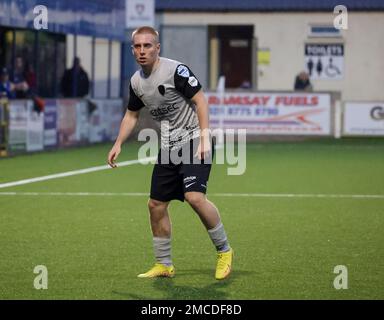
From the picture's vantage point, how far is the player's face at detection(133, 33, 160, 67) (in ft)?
31.1

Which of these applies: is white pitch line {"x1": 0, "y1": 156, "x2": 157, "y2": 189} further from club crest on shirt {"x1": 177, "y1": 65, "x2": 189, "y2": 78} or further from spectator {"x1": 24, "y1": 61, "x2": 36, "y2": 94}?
club crest on shirt {"x1": 177, "y1": 65, "x2": 189, "y2": 78}

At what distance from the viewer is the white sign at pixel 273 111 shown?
31797mm

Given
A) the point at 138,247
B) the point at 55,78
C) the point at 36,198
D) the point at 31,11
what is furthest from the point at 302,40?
the point at 138,247

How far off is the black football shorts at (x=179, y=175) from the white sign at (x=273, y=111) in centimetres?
2184

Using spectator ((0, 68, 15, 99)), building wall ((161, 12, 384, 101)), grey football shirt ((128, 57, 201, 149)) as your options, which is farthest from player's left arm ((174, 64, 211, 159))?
building wall ((161, 12, 384, 101))

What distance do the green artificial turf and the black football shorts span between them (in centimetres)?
71

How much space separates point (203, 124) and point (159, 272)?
4.33 feet

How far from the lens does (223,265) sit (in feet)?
32.6

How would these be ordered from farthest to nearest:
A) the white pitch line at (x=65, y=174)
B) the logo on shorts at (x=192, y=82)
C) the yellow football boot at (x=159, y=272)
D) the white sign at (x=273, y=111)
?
1. the white sign at (x=273, y=111)
2. the white pitch line at (x=65, y=174)
3. the yellow football boot at (x=159, y=272)
4. the logo on shorts at (x=192, y=82)

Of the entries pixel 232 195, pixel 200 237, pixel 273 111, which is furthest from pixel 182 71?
pixel 273 111

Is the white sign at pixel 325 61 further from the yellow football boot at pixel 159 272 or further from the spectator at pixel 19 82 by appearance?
the yellow football boot at pixel 159 272

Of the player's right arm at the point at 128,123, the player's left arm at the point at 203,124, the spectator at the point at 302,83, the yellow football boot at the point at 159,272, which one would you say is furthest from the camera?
the spectator at the point at 302,83

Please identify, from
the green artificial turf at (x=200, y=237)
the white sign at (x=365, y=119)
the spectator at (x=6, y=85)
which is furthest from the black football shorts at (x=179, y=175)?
the white sign at (x=365, y=119)
